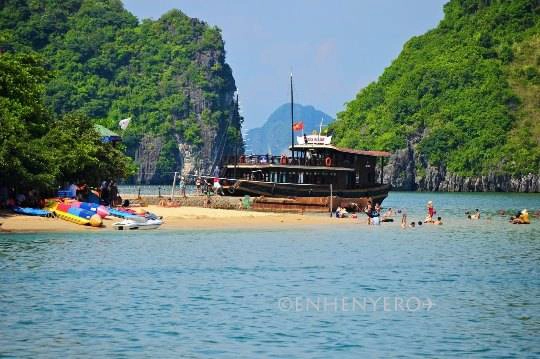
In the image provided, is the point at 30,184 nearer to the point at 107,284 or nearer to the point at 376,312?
the point at 107,284

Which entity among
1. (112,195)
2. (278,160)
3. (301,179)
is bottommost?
(112,195)

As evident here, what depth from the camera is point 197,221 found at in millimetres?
73188

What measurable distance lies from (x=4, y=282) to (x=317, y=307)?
40.3 ft

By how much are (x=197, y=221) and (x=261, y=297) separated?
35545 millimetres

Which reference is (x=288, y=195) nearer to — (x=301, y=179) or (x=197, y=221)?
(x=301, y=179)

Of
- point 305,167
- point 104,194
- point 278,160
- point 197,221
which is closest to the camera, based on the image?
point 197,221

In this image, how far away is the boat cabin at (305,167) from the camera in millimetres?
91562

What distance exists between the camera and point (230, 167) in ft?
305

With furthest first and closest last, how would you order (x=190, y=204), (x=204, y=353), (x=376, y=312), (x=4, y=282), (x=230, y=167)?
1. (x=230, y=167)
2. (x=190, y=204)
3. (x=4, y=282)
4. (x=376, y=312)
5. (x=204, y=353)

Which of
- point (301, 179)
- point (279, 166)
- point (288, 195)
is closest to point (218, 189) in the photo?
point (279, 166)

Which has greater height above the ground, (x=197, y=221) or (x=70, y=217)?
(x=70, y=217)

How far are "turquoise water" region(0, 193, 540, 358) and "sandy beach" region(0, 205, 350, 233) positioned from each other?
2.69m

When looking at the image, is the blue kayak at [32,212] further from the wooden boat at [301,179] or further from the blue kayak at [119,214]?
the wooden boat at [301,179]

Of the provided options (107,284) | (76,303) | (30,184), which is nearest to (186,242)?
(30,184)
